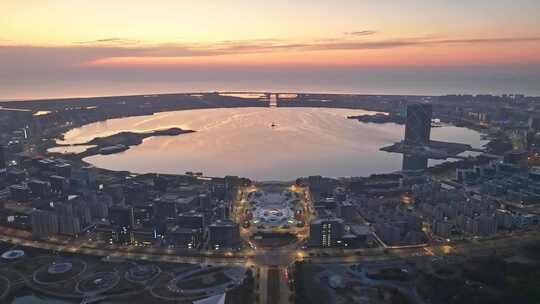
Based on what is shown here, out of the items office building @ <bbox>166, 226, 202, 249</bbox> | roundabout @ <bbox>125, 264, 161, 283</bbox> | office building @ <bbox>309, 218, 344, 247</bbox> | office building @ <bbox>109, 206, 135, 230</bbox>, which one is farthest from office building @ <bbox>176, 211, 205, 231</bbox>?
office building @ <bbox>309, 218, 344, 247</bbox>

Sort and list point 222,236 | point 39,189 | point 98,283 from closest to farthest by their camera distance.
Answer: point 98,283 < point 222,236 < point 39,189

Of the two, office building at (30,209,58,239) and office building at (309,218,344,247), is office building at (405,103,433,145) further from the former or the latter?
office building at (30,209,58,239)

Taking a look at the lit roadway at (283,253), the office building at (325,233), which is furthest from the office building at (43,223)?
the office building at (325,233)

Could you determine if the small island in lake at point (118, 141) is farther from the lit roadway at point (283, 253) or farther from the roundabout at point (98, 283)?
the roundabout at point (98, 283)

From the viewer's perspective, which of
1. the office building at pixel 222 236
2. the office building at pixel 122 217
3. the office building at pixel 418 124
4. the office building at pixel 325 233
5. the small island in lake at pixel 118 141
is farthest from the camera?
the office building at pixel 418 124

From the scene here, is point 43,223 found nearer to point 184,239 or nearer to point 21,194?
point 21,194

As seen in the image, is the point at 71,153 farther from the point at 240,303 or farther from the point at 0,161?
the point at 240,303

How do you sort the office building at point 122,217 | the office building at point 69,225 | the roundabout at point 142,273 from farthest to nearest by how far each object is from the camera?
1. the office building at point 122,217
2. the office building at point 69,225
3. the roundabout at point 142,273

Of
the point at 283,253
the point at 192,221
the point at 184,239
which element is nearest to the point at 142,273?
the point at 184,239
